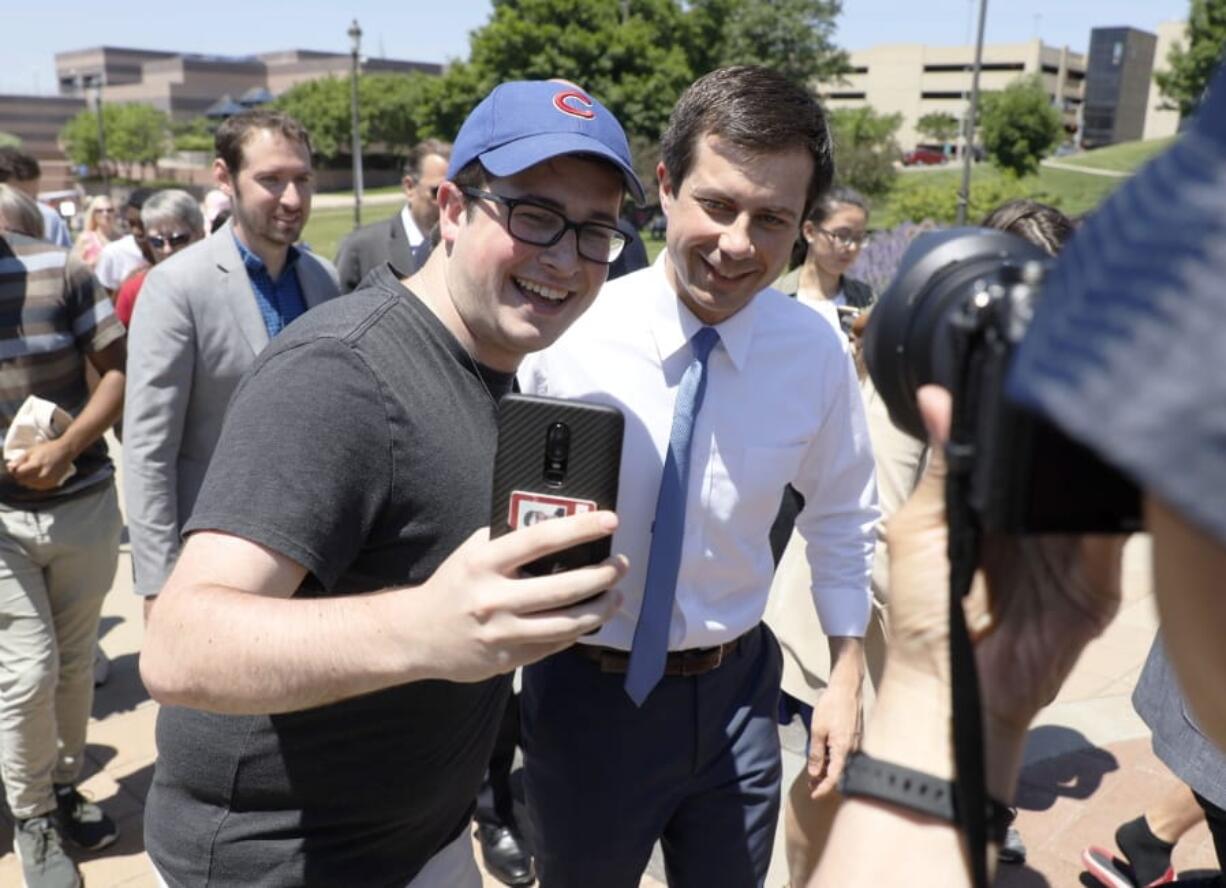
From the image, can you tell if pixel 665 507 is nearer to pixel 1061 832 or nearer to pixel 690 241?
pixel 690 241

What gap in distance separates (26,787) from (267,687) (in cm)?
254

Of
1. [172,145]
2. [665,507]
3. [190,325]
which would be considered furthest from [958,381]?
[172,145]

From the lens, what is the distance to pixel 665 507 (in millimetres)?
2232

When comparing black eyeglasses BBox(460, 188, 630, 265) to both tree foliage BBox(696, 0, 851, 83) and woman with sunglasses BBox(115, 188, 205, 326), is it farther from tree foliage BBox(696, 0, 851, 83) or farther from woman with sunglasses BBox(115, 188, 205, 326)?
tree foliage BBox(696, 0, 851, 83)

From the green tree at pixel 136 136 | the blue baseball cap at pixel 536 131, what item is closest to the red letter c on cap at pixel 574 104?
the blue baseball cap at pixel 536 131

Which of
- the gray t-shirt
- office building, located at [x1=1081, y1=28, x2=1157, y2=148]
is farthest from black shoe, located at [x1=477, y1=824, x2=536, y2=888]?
office building, located at [x1=1081, y1=28, x2=1157, y2=148]

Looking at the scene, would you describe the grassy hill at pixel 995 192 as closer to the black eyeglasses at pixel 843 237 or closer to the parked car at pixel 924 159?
the black eyeglasses at pixel 843 237

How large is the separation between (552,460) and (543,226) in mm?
604

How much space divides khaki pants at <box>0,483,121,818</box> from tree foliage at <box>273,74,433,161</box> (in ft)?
208

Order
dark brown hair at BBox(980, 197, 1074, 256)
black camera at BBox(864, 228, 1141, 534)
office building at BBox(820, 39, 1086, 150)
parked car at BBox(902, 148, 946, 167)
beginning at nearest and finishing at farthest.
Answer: black camera at BBox(864, 228, 1141, 534) < dark brown hair at BBox(980, 197, 1074, 256) < parked car at BBox(902, 148, 946, 167) < office building at BBox(820, 39, 1086, 150)

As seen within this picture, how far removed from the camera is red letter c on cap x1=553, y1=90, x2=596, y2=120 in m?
1.81

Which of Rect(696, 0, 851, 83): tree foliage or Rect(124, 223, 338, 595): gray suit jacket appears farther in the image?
Rect(696, 0, 851, 83): tree foliage

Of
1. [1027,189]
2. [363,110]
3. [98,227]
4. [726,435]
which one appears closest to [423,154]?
[726,435]

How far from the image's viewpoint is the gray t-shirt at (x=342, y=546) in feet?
4.82
